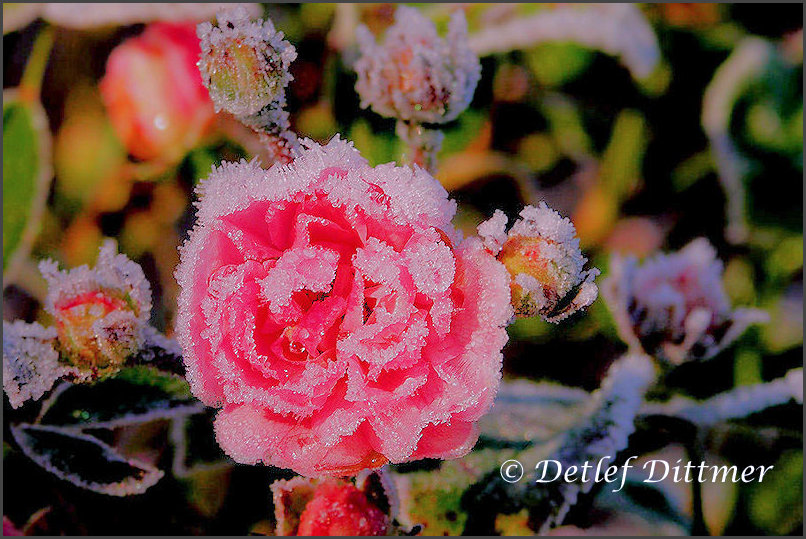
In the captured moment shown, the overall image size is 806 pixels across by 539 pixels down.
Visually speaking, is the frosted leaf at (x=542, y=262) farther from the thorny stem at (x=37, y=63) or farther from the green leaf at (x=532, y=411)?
the thorny stem at (x=37, y=63)

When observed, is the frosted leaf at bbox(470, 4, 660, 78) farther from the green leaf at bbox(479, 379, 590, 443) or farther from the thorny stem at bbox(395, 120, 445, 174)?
the green leaf at bbox(479, 379, 590, 443)

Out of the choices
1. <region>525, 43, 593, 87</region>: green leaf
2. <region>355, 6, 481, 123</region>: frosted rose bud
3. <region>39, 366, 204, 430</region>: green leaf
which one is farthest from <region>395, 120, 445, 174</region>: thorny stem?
<region>39, 366, 204, 430</region>: green leaf

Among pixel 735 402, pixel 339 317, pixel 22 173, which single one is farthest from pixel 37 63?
pixel 735 402

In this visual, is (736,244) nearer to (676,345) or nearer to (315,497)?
(676,345)

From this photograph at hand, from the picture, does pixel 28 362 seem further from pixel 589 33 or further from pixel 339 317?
pixel 589 33

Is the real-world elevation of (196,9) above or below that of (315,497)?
above

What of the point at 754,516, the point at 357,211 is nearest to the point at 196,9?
the point at 357,211
